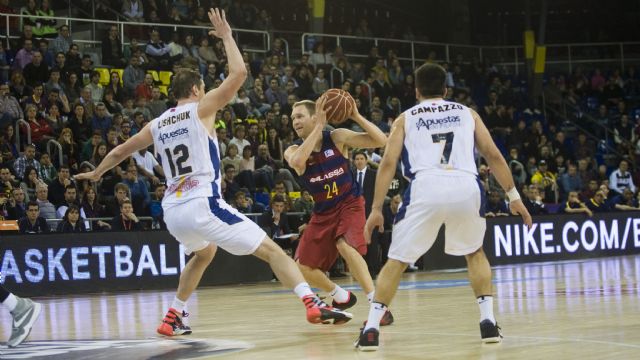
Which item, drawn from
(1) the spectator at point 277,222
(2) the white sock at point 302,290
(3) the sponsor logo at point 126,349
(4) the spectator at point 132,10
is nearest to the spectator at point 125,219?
(1) the spectator at point 277,222

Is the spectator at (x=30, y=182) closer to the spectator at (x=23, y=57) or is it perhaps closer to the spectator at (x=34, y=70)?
the spectator at (x=34, y=70)

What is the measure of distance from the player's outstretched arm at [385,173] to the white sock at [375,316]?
50 centimetres

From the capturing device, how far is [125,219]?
53.9 ft

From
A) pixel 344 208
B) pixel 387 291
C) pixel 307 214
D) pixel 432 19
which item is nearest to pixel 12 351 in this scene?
pixel 387 291

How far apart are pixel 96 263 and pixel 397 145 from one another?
31.3 ft

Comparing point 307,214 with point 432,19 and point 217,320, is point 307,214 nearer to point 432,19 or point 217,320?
point 217,320

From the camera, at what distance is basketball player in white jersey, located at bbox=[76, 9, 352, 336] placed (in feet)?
26.0

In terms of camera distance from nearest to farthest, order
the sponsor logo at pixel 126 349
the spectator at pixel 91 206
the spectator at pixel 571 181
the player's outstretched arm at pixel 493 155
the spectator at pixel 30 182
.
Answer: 1. the sponsor logo at pixel 126 349
2. the player's outstretched arm at pixel 493 155
3. the spectator at pixel 30 182
4. the spectator at pixel 91 206
5. the spectator at pixel 571 181

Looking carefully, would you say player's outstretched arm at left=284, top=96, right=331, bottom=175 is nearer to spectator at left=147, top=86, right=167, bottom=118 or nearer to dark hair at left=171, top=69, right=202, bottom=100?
dark hair at left=171, top=69, right=202, bottom=100

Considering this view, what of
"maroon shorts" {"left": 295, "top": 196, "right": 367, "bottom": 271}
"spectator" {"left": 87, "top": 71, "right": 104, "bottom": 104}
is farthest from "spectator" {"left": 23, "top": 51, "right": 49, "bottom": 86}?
"maroon shorts" {"left": 295, "top": 196, "right": 367, "bottom": 271}

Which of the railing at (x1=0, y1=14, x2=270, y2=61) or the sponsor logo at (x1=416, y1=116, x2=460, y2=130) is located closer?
the sponsor logo at (x1=416, y1=116, x2=460, y2=130)

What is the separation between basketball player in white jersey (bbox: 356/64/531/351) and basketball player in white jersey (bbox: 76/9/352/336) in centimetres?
117

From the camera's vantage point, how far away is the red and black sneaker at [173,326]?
27.3 ft

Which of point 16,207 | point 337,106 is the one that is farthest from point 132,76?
point 337,106
